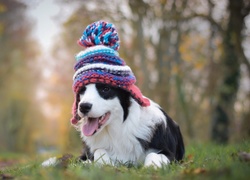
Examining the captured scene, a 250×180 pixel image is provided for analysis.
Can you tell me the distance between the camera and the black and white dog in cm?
414

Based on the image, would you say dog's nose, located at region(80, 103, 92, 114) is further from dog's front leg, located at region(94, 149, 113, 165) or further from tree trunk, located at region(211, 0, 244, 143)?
tree trunk, located at region(211, 0, 244, 143)

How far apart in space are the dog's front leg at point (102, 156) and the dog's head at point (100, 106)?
10.8 inches

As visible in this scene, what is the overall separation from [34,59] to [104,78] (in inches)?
938

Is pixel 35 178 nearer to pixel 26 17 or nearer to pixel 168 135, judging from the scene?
pixel 168 135

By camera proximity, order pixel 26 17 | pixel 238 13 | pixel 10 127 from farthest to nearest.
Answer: pixel 26 17, pixel 10 127, pixel 238 13

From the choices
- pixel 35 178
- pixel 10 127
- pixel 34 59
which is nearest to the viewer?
pixel 35 178

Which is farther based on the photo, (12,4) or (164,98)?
(12,4)

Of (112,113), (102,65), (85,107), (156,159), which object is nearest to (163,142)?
(156,159)

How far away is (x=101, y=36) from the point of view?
14.7 feet

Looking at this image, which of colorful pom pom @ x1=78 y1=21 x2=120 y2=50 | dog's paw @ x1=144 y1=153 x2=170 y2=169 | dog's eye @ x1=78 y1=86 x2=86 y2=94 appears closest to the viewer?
dog's paw @ x1=144 y1=153 x2=170 y2=169

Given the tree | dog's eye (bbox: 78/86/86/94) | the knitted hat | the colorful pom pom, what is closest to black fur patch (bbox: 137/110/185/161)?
the knitted hat

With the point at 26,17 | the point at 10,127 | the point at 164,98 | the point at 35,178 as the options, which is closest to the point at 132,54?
the point at 164,98

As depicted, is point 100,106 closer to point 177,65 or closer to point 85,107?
point 85,107

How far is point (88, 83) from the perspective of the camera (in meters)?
4.19
